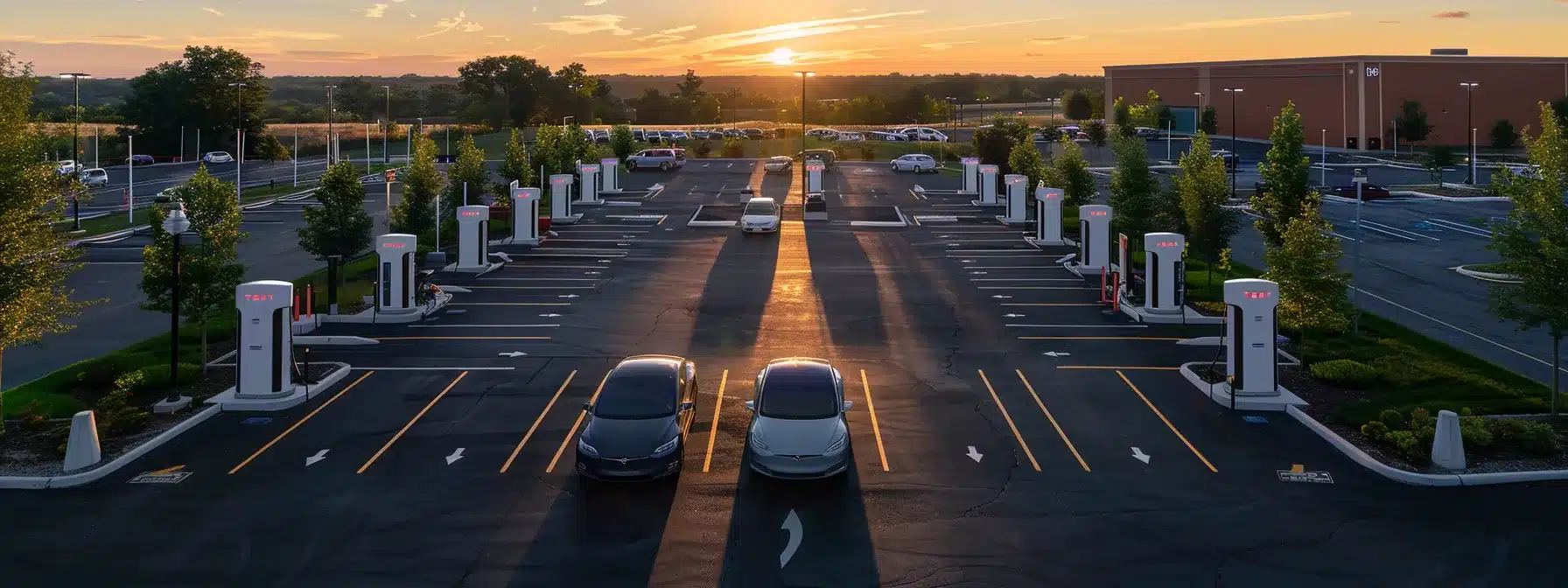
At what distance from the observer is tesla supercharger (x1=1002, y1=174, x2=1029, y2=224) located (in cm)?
5381

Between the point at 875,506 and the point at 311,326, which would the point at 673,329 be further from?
the point at 875,506

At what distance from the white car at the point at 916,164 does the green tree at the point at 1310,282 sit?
6075cm

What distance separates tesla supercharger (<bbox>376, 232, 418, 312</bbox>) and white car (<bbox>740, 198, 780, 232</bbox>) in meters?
20.5

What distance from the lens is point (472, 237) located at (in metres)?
39.5

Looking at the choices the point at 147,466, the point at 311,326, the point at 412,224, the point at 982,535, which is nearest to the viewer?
the point at 982,535

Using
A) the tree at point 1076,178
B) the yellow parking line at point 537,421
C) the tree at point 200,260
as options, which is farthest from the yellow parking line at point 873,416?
the tree at point 1076,178

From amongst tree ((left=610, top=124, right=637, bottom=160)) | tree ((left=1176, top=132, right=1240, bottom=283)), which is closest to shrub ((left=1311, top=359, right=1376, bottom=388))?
tree ((left=1176, top=132, right=1240, bottom=283))

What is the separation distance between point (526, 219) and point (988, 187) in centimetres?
2660

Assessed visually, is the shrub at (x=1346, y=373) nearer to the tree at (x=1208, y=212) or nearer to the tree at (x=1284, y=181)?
the tree at (x=1284, y=181)

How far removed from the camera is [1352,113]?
9912 centimetres

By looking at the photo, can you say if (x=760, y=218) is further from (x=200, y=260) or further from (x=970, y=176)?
(x=200, y=260)

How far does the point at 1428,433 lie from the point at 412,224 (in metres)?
34.2

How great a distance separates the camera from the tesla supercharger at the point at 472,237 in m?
39.4

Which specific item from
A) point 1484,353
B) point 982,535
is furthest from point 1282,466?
point 1484,353
